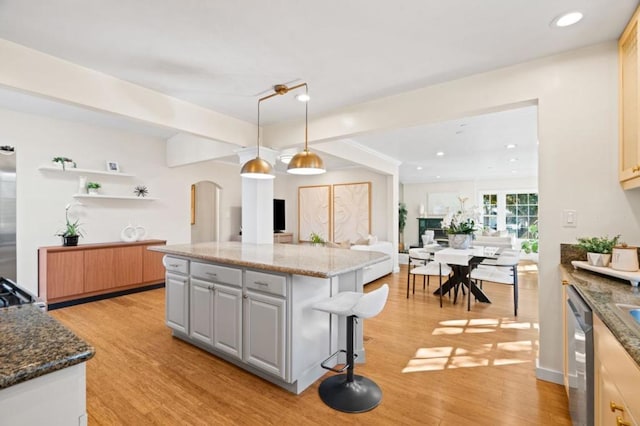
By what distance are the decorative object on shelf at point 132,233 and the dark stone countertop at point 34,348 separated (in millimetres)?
4318

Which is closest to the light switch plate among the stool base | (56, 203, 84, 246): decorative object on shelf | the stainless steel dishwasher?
the stainless steel dishwasher

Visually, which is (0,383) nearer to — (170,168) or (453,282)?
(453,282)

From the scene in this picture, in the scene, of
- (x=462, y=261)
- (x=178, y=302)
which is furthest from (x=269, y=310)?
(x=462, y=261)

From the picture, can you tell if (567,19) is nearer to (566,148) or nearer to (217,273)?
(566,148)

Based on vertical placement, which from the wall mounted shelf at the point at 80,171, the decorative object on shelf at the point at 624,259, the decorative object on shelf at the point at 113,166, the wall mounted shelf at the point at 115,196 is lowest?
the decorative object on shelf at the point at 624,259

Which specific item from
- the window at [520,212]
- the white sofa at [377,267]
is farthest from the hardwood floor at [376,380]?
the window at [520,212]

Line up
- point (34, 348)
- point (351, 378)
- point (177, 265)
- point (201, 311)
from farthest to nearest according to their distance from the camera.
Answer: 1. point (177, 265)
2. point (201, 311)
3. point (351, 378)
4. point (34, 348)

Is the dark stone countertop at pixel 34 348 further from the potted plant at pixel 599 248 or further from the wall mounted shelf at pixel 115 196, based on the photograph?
the wall mounted shelf at pixel 115 196

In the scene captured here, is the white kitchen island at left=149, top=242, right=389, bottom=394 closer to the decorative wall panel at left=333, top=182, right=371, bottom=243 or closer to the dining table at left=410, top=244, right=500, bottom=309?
the dining table at left=410, top=244, right=500, bottom=309

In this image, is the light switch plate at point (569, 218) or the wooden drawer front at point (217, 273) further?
the wooden drawer front at point (217, 273)

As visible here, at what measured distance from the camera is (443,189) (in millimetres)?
10367

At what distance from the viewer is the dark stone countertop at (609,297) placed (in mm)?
968

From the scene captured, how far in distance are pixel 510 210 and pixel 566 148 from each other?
27.3ft

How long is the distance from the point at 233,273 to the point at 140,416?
41.3 inches
